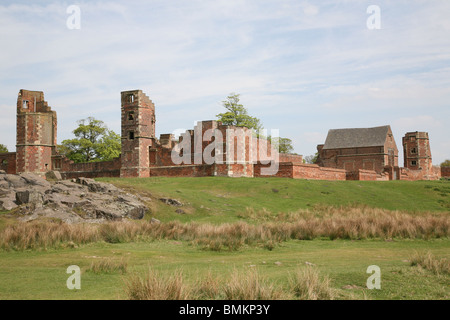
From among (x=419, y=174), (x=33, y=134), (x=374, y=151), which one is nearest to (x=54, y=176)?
(x=33, y=134)

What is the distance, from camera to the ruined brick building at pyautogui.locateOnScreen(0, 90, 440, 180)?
1743 inches

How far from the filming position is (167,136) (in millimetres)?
52156

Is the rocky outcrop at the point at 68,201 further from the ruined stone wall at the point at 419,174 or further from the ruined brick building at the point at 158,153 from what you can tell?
the ruined stone wall at the point at 419,174

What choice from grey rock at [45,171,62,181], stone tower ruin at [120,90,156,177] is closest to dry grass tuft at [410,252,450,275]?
grey rock at [45,171,62,181]

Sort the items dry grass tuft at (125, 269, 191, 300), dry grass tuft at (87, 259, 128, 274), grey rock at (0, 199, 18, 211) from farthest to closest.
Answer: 1. grey rock at (0, 199, 18, 211)
2. dry grass tuft at (87, 259, 128, 274)
3. dry grass tuft at (125, 269, 191, 300)

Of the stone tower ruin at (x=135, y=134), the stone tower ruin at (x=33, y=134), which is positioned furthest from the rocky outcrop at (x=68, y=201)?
the stone tower ruin at (x=33, y=134)

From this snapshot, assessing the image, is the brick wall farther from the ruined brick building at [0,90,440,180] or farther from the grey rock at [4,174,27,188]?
the grey rock at [4,174,27,188]

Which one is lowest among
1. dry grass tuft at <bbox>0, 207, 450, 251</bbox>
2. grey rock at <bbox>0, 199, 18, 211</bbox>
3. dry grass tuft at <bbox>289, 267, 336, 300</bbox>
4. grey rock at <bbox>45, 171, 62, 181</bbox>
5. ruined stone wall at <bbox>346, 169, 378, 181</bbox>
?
dry grass tuft at <bbox>0, 207, 450, 251</bbox>

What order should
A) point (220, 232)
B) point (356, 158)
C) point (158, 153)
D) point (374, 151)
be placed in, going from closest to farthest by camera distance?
point (220, 232), point (158, 153), point (374, 151), point (356, 158)

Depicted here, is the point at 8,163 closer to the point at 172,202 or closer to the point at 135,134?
the point at 135,134

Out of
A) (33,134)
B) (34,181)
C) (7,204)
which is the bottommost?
(7,204)

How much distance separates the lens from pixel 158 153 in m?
50.2

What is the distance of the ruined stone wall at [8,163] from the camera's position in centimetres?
5694

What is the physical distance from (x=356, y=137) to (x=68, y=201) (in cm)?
5598
